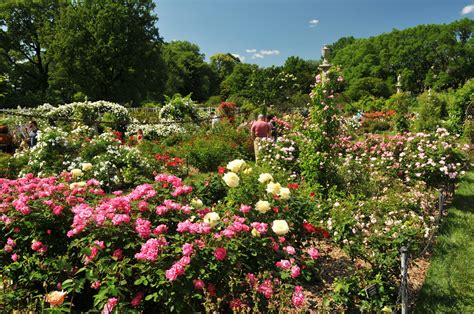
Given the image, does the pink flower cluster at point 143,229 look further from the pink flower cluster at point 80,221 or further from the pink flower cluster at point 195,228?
the pink flower cluster at point 80,221

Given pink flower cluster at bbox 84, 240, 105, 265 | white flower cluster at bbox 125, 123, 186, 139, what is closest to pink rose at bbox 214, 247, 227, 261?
pink flower cluster at bbox 84, 240, 105, 265

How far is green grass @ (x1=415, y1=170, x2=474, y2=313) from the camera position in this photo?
129 inches

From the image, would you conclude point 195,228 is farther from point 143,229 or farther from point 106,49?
point 106,49

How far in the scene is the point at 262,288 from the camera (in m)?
2.36

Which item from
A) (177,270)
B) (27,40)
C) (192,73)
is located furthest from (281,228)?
(192,73)

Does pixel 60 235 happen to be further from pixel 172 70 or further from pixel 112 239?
pixel 172 70

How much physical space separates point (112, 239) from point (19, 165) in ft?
21.7

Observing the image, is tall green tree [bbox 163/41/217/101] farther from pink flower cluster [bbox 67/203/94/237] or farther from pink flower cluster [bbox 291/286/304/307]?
pink flower cluster [bbox 291/286/304/307]

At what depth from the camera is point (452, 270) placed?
394 centimetres

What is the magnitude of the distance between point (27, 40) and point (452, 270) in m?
38.1

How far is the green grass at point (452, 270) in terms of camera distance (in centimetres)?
328

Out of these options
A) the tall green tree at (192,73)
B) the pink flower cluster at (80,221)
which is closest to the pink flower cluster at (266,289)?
the pink flower cluster at (80,221)

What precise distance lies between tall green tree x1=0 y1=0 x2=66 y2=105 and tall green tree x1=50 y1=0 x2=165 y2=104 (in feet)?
7.09

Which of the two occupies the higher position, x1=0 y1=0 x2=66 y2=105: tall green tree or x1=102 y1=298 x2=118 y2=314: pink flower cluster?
x1=0 y1=0 x2=66 y2=105: tall green tree
